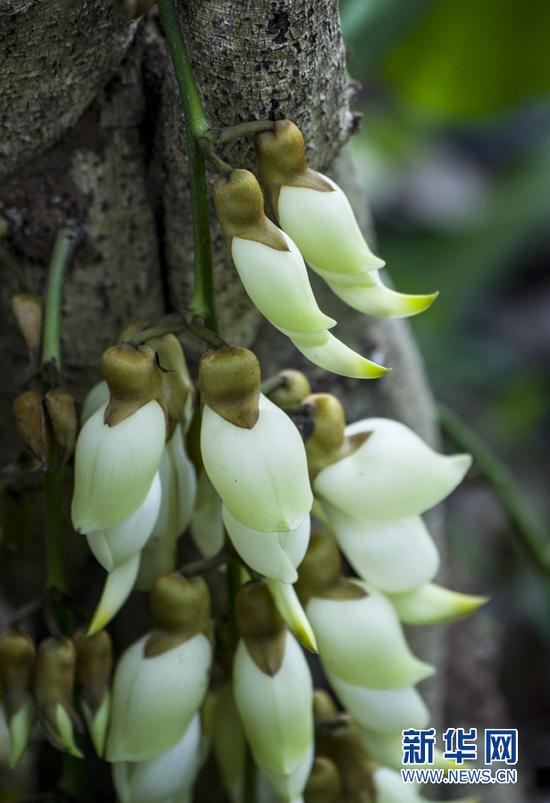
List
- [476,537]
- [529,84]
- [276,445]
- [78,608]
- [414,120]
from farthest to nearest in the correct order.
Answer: [414,120] < [476,537] < [529,84] < [78,608] < [276,445]

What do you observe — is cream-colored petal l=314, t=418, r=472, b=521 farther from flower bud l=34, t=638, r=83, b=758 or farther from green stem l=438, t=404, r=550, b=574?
green stem l=438, t=404, r=550, b=574

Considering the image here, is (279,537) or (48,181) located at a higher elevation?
(48,181)

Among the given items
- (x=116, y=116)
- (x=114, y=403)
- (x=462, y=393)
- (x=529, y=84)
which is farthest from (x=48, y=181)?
(x=462, y=393)

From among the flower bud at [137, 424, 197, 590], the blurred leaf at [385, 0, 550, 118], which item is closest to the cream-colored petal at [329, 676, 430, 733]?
the flower bud at [137, 424, 197, 590]

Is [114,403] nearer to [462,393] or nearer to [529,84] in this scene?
[529,84]

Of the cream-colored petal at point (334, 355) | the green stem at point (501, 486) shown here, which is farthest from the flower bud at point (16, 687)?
the green stem at point (501, 486)

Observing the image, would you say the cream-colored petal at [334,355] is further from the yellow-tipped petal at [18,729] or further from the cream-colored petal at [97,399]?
the yellow-tipped petal at [18,729]
